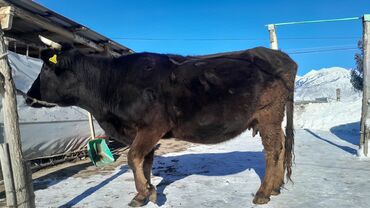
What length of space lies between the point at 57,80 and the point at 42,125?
3.37 metres

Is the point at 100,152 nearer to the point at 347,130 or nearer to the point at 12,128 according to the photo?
the point at 12,128

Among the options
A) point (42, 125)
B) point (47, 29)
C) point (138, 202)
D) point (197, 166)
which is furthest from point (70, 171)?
point (138, 202)

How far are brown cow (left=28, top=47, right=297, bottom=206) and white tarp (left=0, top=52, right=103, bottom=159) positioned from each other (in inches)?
101

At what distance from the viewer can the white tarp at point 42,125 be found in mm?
7859

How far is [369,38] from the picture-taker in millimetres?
8211

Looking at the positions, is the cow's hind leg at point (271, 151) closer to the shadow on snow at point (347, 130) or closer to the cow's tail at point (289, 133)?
the cow's tail at point (289, 133)

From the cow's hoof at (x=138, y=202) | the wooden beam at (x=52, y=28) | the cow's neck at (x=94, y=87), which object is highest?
the wooden beam at (x=52, y=28)

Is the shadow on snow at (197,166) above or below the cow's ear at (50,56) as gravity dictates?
below

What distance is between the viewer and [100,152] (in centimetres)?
757

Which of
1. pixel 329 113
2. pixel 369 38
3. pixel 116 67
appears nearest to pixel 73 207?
pixel 116 67

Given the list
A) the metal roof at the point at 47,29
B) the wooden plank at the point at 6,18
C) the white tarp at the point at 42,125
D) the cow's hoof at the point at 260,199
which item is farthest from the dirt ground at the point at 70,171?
the cow's hoof at the point at 260,199

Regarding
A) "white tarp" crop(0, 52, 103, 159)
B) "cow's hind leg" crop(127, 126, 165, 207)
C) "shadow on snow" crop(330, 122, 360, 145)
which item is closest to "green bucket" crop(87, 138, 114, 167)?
"white tarp" crop(0, 52, 103, 159)

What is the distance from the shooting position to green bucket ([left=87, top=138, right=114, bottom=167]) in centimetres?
735

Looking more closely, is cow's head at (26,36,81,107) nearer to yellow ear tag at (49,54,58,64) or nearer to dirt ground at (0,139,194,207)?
yellow ear tag at (49,54,58,64)
